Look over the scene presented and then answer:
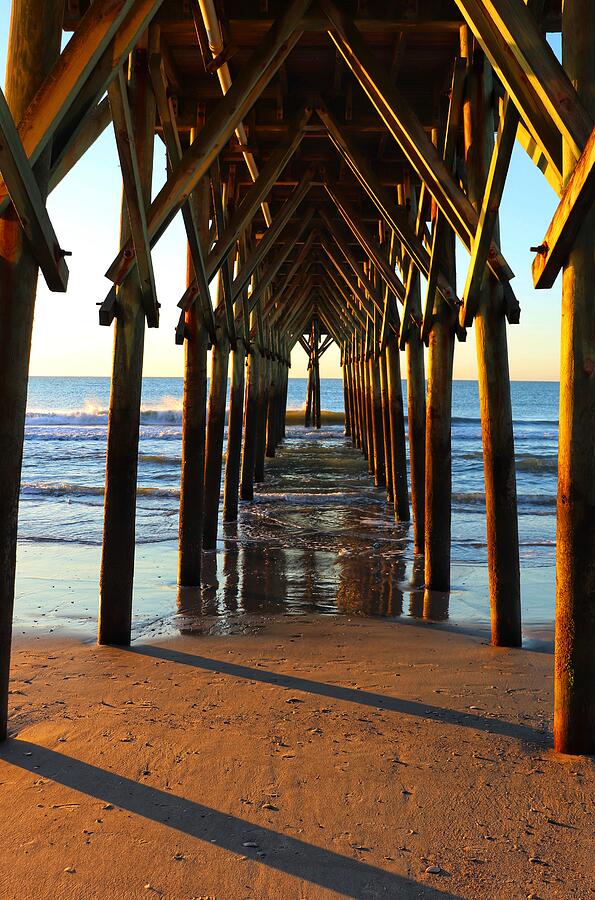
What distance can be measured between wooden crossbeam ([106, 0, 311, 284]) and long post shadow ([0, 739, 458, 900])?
2.47 meters

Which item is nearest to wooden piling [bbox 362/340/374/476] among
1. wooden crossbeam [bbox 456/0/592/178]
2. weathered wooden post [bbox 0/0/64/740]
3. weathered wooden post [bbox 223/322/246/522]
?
weathered wooden post [bbox 223/322/246/522]

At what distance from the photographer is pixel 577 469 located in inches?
108

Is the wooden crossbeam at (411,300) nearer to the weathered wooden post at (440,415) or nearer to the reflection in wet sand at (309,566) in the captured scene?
the weathered wooden post at (440,415)

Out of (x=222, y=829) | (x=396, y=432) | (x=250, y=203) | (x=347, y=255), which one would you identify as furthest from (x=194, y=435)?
(x=347, y=255)

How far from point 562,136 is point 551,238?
0.34m

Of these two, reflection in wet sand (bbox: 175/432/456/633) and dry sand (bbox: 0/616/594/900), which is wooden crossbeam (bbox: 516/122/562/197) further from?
reflection in wet sand (bbox: 175/432/456/633)

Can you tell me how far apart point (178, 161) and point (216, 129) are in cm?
39

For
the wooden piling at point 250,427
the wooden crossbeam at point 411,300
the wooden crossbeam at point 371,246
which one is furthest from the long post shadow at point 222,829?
the wooden piling at point 250,427

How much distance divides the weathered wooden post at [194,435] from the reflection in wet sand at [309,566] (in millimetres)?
246

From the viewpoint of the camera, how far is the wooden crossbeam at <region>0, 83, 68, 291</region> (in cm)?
248

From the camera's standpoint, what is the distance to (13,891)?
201 centimetres

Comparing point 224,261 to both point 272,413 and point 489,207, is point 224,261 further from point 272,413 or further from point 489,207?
point 272,413

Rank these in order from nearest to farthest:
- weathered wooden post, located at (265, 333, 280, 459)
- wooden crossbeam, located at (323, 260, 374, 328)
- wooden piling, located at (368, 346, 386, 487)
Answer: wooden piling, located at (368, 346, 386, 487) → wooden crossbeam, located at (323, 260, 374, 328) → weathered wooden post, located at (265, 333, 280, 459)

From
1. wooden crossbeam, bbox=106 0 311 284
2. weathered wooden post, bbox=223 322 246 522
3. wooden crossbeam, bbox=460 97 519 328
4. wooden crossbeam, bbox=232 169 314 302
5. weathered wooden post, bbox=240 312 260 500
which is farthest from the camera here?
weathered wooden post, bbox=240 312 260 500
